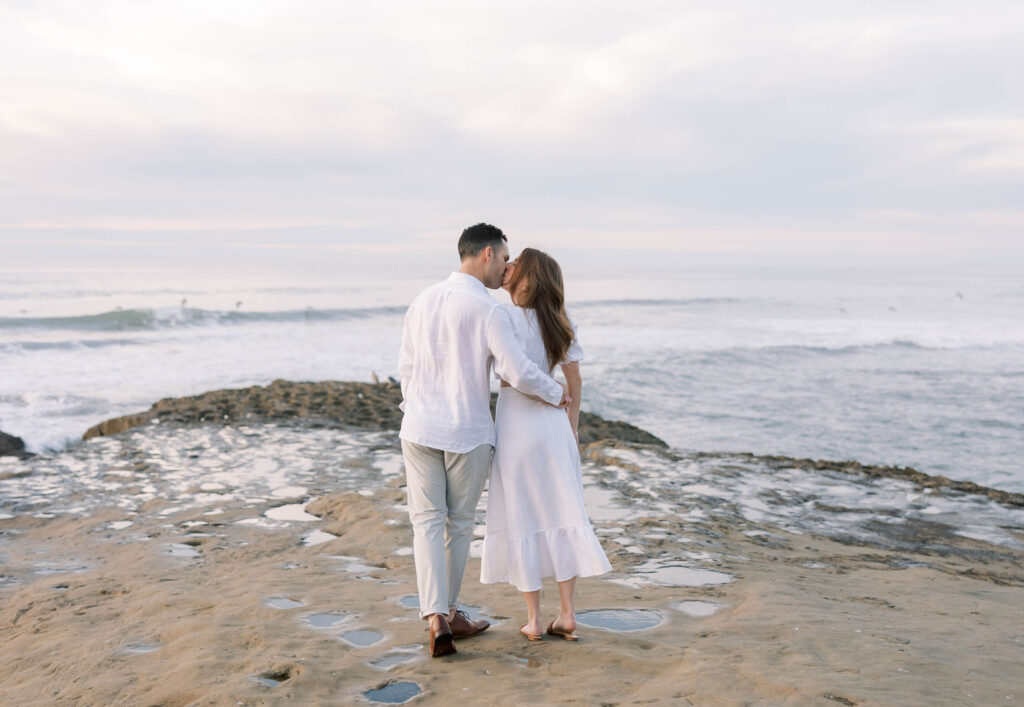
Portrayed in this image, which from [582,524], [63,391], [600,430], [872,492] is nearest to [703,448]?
[600,430]

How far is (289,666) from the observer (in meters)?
3.26

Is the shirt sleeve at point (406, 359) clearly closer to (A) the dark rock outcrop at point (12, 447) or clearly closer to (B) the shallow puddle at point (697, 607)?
(B) the shallow puddle at point (697, 607)

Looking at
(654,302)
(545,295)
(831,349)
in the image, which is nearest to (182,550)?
(545,295)

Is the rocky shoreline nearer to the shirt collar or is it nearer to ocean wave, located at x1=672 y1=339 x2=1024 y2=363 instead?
the shirt collar

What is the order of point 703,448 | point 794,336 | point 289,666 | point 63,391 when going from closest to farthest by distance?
point 289,666, point 703,448, point 63,391, point 794,336

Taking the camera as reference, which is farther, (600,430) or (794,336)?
(794,336)

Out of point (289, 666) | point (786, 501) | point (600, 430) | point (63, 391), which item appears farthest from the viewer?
point (63, 391)

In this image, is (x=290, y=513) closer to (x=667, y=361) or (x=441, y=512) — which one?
(x=441, y=512)

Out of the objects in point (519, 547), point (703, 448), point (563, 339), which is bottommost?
point (703, 448)

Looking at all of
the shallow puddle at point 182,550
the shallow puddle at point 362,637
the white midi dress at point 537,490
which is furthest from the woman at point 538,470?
the shallow puddle at point 182,550

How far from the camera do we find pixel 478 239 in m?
3.43

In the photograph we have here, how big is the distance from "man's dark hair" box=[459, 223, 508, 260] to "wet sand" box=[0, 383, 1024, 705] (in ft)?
5.77

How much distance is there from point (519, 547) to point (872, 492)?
5.25 metres

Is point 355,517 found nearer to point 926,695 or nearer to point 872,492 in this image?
point 926,695
